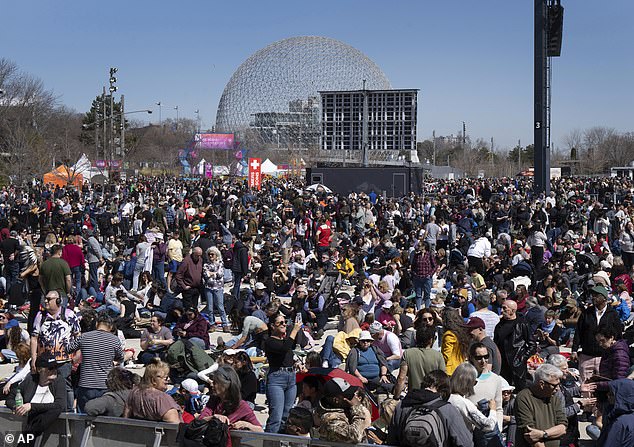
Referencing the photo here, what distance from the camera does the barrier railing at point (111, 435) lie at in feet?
19.5

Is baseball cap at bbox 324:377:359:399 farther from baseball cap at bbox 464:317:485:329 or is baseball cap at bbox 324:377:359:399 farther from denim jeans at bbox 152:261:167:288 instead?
denim jeans at bbox 152:261:167:288

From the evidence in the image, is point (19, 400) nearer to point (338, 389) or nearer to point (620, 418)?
point (338, 389)

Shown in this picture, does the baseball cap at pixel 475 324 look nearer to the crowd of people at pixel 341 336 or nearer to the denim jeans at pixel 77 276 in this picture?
the crowd of people at pixel 341 336

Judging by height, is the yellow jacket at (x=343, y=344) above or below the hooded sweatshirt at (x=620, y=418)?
below

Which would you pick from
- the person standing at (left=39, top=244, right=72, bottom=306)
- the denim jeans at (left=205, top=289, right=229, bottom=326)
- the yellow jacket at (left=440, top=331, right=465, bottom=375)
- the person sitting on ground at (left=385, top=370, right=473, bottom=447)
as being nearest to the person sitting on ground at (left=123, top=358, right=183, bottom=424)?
the person sitting on ground at (left=385, top=370, right=473, bottom=447)

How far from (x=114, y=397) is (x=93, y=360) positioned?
Result: 1005 millimetres

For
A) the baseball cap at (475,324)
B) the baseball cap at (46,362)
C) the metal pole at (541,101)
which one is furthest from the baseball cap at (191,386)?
the metal pole at (541,101)

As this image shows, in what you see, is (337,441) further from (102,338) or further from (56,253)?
(56,253)

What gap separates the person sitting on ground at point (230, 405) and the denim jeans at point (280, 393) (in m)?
1.01

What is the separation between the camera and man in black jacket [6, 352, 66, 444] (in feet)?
21.9

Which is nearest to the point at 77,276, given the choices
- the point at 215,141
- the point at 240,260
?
the point at 240,260

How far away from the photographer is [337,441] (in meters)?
5.77

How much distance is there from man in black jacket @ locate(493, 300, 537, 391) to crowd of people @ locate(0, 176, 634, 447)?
0.02 m

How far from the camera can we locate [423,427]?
5.70 m
